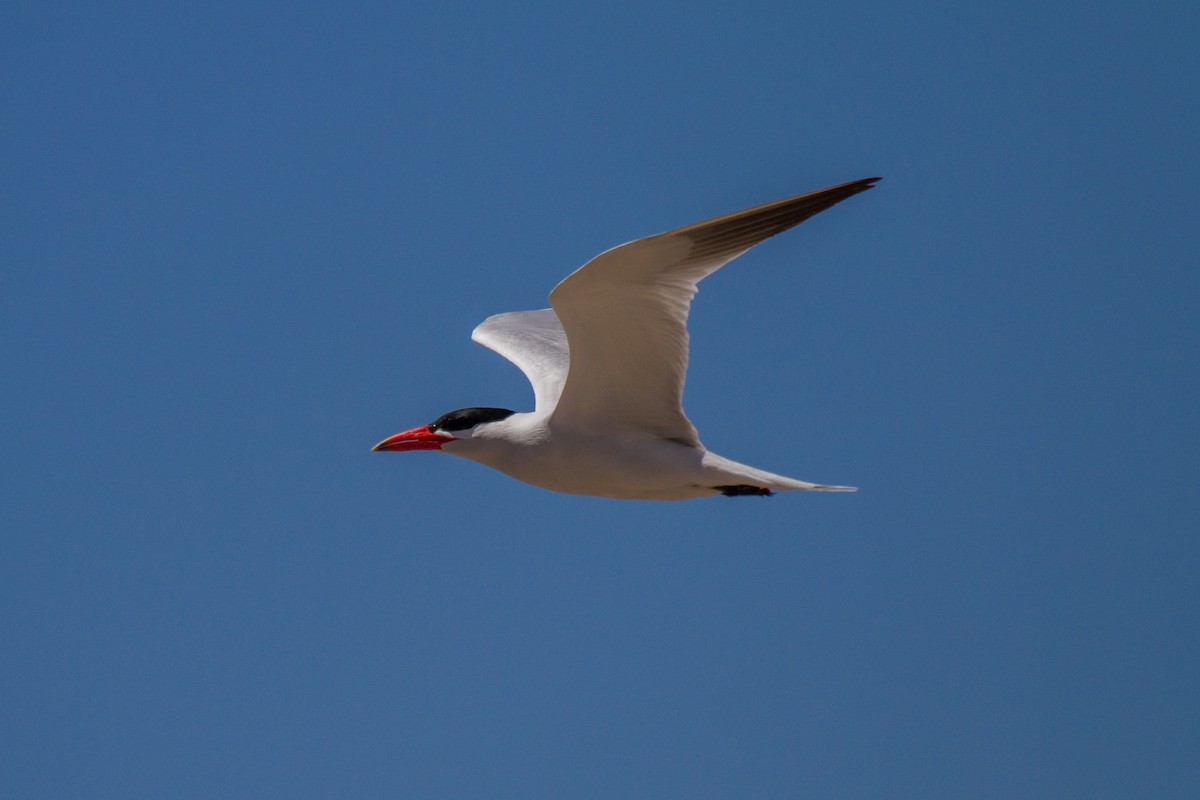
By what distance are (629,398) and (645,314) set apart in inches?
33.3

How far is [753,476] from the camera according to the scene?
898 cm

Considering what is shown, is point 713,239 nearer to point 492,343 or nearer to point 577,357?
point 577,357

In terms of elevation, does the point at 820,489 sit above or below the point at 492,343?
below

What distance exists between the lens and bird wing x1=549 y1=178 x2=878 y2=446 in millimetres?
8031

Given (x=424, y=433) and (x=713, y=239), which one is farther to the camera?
(x=424, y=433)

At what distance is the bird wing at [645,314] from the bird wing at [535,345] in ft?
3.53

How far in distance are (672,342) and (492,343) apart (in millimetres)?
3695

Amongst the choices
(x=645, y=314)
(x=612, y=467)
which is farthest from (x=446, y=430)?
(x=645, y=314)

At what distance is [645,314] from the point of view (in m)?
8.57

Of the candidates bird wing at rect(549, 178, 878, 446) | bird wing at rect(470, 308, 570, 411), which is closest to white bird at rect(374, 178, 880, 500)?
bird wing at rect(549, 178, 878, 446)

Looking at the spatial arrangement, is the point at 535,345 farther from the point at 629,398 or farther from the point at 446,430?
the point at 629,398

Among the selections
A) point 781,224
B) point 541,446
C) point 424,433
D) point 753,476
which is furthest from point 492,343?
point 781,224

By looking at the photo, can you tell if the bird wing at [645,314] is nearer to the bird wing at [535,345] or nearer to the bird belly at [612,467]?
the bird belly at [612,467]

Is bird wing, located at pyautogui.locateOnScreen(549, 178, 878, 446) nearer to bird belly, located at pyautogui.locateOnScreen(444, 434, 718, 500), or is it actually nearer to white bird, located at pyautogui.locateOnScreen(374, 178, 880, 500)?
white bird, located at pyautogui.locateOnScreen(374, 178, 880, 500)
